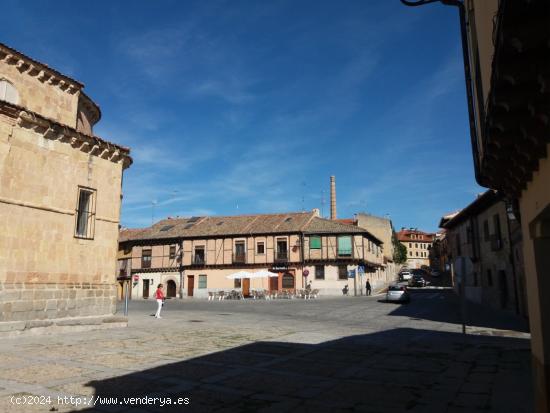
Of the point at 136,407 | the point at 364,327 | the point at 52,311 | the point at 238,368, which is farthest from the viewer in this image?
the point at 364,327

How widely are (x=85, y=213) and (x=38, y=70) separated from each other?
5.48 m

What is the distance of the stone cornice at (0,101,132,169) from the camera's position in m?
12.6

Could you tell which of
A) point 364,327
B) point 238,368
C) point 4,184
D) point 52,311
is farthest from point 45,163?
point 364,327

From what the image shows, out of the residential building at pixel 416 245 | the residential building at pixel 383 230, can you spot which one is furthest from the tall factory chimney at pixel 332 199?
the residential building at pixel 416 245

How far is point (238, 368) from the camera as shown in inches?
322

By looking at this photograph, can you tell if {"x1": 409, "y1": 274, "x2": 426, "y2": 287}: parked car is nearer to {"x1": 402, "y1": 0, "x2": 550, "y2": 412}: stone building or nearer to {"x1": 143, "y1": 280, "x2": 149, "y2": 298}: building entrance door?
{"x1": 143, "y1": 280, "x2": 149, "y2": 298}: building entrance door

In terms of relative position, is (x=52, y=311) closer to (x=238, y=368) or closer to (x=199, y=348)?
(x=199, y=348)

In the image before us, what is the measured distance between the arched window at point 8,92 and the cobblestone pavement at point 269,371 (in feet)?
26.1

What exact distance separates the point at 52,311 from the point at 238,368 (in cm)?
826

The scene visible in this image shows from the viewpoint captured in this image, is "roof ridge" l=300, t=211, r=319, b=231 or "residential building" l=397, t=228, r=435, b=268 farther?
"residential building" l=397, t=228, r=435, b=268

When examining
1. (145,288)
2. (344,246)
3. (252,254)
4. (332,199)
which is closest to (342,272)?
(344,246)

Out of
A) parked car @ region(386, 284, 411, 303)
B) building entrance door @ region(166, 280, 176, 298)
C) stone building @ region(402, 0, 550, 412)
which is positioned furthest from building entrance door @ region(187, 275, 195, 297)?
stone building @ region(402, 0, 550, 412)

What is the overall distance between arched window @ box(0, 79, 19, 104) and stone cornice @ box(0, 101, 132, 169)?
2.14 metres

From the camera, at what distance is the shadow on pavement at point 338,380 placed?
5844mm
